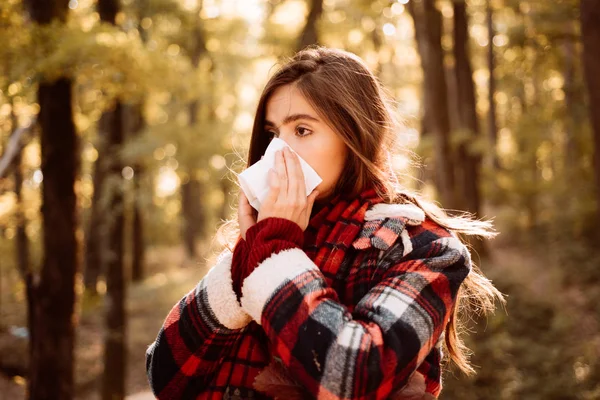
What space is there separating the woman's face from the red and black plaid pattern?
0.11 metres

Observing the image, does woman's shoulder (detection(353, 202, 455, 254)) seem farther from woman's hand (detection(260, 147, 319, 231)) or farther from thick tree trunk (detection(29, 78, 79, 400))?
thick tree trunk (detection(29, 78, 79, 400))

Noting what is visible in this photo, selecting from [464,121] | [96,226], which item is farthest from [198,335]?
[96,226]

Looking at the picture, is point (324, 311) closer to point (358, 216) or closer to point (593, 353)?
point (358, 216)

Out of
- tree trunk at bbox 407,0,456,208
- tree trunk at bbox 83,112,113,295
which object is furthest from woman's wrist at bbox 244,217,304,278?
tree trunk at bbox 83,112,113,295

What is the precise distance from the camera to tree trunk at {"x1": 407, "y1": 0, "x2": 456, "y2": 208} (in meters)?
10.6

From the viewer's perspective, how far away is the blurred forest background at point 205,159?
16.3ft

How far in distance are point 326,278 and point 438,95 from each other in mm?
9666

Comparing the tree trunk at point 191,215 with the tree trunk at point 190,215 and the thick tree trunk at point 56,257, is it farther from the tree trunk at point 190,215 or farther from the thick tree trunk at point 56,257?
the thick tree trunk at point 56,257

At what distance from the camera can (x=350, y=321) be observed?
1.38m

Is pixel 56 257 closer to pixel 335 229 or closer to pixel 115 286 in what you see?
pixel 115 286

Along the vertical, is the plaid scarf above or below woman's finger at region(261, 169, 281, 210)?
below

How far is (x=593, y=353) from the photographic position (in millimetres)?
8680

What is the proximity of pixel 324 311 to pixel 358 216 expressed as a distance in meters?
0.44

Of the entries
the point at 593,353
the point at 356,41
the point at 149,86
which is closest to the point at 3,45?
the point at 149,86
